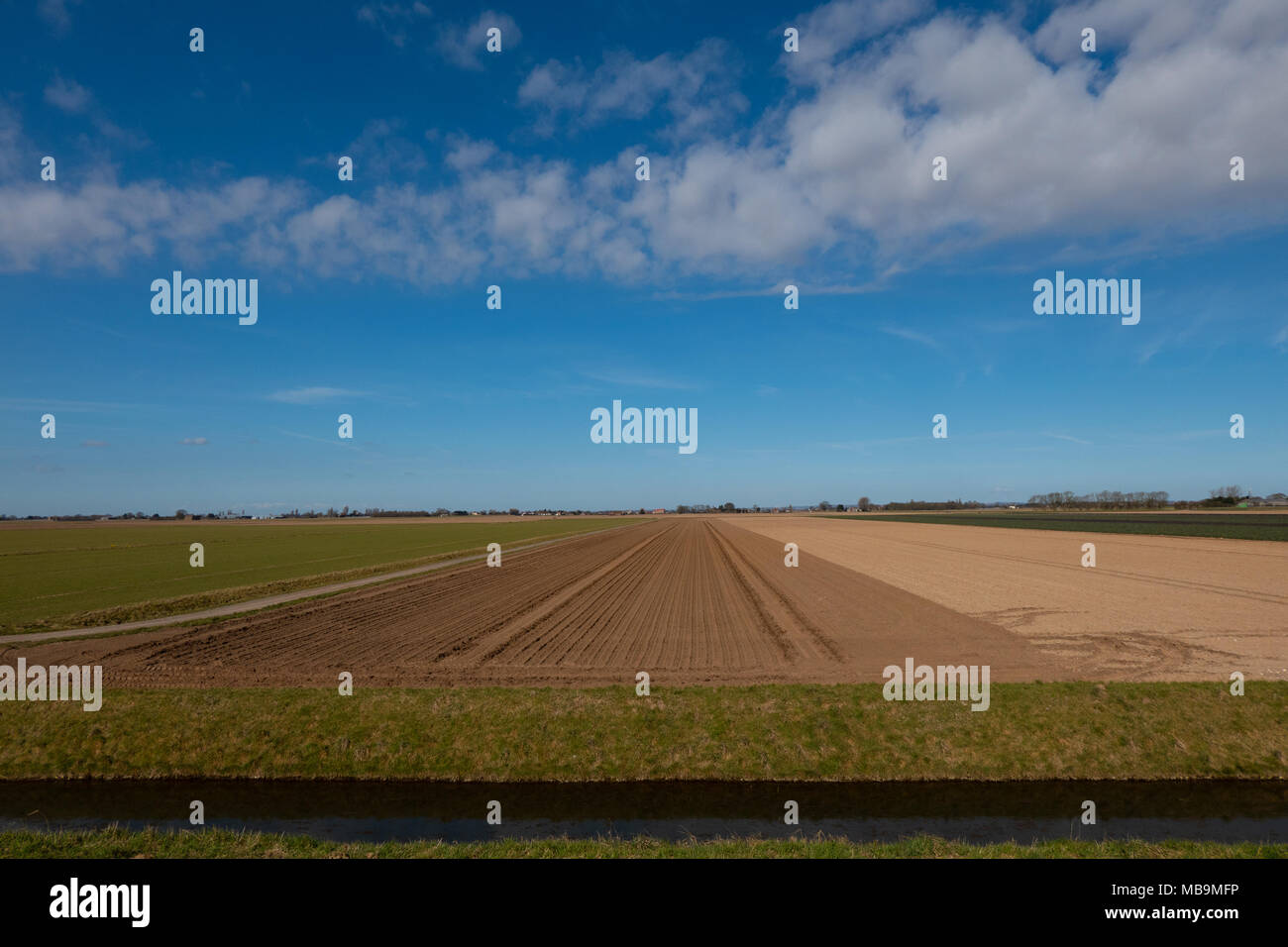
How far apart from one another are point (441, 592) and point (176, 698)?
22.3 metres

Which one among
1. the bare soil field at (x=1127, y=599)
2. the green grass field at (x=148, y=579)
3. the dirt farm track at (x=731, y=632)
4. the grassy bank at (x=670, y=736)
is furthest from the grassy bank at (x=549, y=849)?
the green grass field at (x=148, y=579)

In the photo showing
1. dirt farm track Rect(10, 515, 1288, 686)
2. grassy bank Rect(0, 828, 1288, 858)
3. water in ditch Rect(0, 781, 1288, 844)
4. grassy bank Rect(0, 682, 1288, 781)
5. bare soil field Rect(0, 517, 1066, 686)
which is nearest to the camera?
grassy bank Rect(0, 828, 1288, 858)

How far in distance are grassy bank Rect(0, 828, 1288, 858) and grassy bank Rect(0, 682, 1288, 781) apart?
4.57 metres

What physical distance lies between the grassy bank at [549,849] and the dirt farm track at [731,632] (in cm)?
880

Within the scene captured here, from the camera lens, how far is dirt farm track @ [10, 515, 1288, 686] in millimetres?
20641

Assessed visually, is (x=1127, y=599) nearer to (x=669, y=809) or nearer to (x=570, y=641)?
(x=570, y=641)

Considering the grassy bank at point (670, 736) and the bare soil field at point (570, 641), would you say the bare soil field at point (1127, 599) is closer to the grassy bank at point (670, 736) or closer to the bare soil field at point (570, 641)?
the bare soil field at point (570, 641)

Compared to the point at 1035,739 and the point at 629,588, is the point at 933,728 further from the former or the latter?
the point at 629,588

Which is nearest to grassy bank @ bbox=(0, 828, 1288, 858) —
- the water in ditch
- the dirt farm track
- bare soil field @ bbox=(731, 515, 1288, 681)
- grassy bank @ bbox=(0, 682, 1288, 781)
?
the water in ditch

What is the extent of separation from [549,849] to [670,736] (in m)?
6.17

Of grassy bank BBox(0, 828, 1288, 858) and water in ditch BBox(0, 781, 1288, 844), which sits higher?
grassy bank BBox(0, 828, 1288, 858)

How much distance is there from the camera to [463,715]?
17.0m

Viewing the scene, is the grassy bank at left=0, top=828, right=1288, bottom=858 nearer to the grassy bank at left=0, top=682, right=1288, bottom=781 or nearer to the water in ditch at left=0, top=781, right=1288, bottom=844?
the water in ditch at left=0, top=781, right=1288, bottom=844

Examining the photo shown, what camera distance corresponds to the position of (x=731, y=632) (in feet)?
89.6
